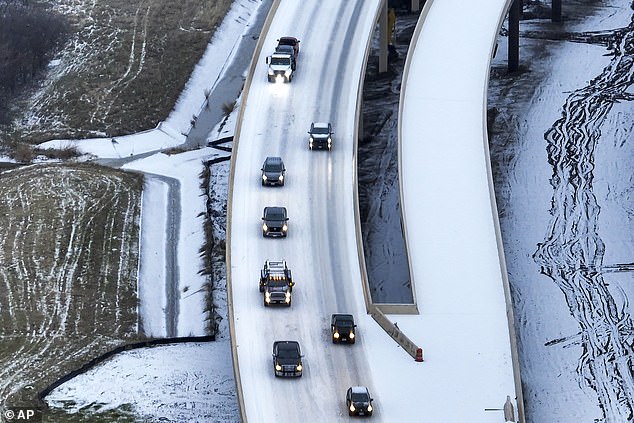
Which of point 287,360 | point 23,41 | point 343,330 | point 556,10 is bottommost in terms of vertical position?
point 287,360

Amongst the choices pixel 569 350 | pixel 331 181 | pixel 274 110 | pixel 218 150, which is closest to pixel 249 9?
pixel 218 150

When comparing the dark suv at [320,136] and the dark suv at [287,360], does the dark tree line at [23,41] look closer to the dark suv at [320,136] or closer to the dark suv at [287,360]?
the dark suv at [320,136]

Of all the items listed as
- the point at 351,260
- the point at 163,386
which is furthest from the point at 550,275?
the point at 163,386

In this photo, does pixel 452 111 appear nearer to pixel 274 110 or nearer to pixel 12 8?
pixel 274 110

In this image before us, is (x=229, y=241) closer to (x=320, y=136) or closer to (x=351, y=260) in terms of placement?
(x=351, y=260)

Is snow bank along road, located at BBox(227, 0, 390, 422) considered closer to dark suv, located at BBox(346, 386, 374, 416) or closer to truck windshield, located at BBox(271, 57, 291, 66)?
dark suv, located at BBox(346, 386, 374, 416)

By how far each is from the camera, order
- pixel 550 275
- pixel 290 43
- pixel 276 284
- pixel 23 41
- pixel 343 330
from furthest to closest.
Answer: pixel 23 41, pixel 290 43, pixel 550 275, pixel 276 284, pixel 343 330
